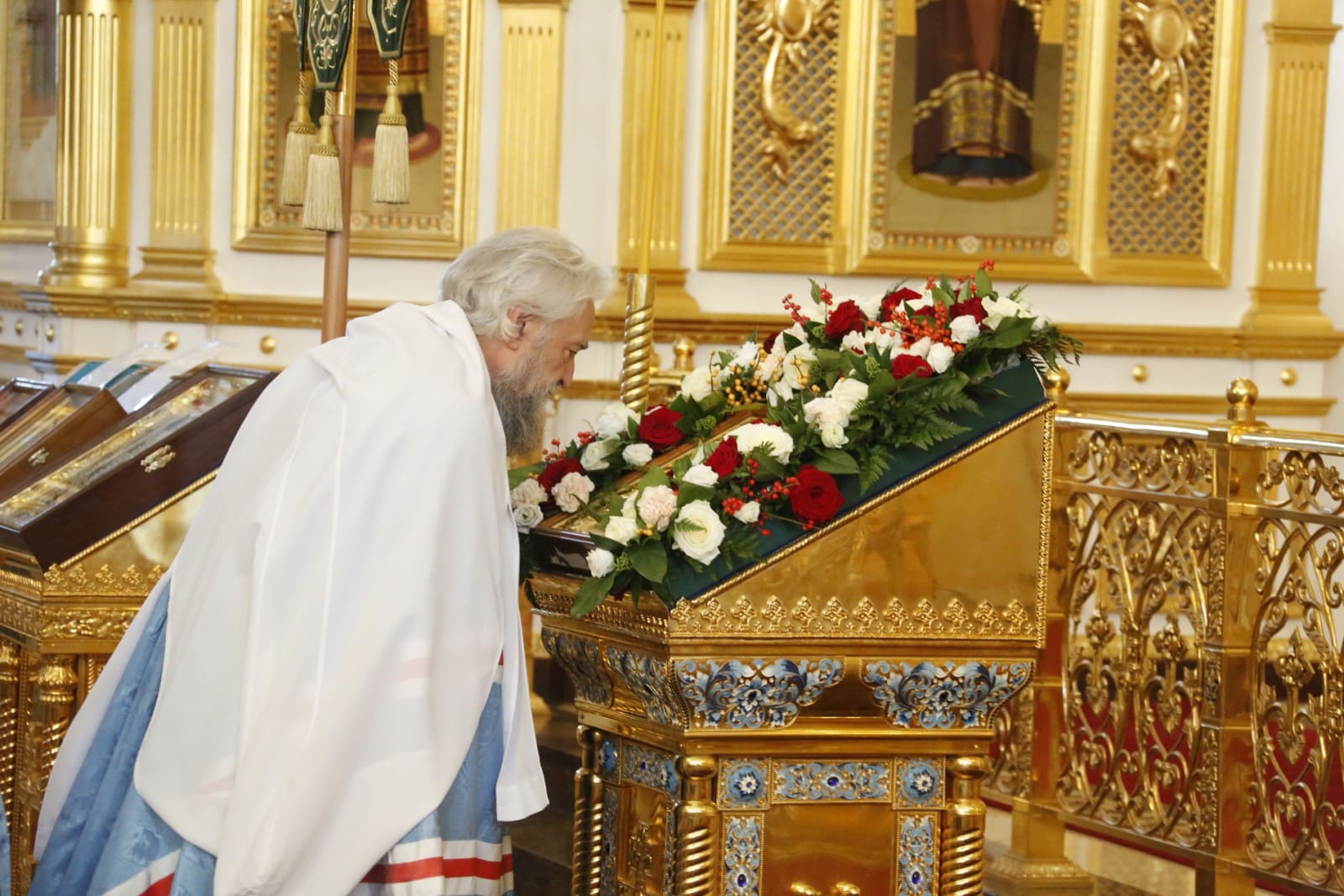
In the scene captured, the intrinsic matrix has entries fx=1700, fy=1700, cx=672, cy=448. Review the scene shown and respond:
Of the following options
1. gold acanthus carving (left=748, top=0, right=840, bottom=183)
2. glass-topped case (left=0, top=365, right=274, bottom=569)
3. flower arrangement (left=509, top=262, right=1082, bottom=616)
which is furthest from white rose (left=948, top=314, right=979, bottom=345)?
gold acanthus carving (left=748, top=0, right=840, bottom=183)

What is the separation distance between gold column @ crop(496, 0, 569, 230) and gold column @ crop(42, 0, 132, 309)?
5.22ft

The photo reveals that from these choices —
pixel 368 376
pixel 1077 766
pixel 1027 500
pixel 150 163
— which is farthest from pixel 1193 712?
pixel 150 163

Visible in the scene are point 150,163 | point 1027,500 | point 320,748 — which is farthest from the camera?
point 150,163

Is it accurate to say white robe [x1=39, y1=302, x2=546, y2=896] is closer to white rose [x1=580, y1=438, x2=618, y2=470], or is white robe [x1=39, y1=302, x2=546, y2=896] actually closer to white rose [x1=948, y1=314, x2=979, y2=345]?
white rose [x1=580, y1=438, x2=618, y2=470]

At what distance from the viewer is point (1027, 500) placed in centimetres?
321

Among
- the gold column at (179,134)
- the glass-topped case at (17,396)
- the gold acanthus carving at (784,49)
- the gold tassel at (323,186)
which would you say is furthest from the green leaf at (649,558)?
the gold acanthus carving at (784,49)

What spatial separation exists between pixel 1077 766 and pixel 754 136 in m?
3.51

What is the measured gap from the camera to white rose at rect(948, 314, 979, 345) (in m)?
3.18

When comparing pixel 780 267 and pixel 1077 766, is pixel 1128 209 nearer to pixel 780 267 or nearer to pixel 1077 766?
pixel 780 267

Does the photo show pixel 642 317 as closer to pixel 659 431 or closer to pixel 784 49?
pixel 659 431

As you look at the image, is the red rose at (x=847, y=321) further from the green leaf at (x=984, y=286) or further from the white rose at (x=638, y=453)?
the white rose at (x=638, y=453)

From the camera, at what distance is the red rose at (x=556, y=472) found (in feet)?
11.6

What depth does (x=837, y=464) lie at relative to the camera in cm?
305

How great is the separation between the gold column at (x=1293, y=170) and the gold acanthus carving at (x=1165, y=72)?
42cm
